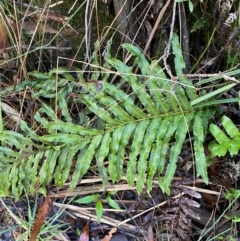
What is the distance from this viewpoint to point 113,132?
156 cm

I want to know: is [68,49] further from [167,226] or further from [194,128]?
[167,226]

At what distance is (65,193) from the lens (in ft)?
5.74

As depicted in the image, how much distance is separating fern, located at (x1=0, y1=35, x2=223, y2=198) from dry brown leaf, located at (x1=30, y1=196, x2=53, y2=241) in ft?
0.32

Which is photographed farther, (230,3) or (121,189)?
(121,189)

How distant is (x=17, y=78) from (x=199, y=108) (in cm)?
72

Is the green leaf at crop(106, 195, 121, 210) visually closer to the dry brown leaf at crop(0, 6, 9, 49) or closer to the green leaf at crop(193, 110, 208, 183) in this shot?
the green leaf at crop(193, 110, 208, 183)

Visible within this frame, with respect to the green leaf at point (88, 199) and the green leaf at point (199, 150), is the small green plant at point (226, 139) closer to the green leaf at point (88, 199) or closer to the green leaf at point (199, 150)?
the green leaf at point (199, 150)

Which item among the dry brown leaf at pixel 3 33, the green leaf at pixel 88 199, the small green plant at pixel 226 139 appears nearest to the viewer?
the small green plant at pixel 226 139

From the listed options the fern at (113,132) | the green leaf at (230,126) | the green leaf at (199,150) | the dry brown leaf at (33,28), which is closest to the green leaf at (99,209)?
the fern at (113,132)

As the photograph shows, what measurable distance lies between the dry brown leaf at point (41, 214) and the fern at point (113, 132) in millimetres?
98

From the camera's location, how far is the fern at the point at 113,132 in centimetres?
151

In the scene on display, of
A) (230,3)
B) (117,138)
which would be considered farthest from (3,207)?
(230,3)

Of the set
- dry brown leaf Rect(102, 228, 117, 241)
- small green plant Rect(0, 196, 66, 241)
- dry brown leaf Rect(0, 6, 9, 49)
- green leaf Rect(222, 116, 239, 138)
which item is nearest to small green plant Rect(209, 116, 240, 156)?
green leaf Rect(222, 116, 239, 138)

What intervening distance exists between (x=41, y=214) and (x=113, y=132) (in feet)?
1.55
